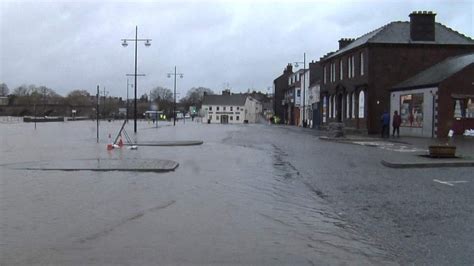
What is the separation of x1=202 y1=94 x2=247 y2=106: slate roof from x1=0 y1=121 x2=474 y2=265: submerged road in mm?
134976

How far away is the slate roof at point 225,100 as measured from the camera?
5945 inches

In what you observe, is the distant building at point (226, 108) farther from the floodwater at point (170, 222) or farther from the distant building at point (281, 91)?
the floodwater at point (170, 222)

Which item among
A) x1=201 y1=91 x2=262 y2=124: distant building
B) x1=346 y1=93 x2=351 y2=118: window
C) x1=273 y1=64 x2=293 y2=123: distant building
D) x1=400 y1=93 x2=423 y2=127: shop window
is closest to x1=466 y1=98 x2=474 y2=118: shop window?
x1=400 y1=93 x2=423 y2=127: shop window

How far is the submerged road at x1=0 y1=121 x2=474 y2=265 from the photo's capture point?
6887 millimetres

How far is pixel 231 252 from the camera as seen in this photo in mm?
6973

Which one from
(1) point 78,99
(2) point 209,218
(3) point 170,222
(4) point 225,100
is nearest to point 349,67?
(2) point 209,218

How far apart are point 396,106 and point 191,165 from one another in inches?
1127

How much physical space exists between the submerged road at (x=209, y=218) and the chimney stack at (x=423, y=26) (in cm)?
3292

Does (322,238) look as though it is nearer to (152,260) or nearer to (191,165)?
(152,260)

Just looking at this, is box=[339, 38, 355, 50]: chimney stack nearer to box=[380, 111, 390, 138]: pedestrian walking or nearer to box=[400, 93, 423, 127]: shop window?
box=[400, 93, 423, 127]: shop window

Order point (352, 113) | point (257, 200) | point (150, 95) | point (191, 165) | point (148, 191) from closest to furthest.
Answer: point (257, 200) < point (148, 191) < point (191, 165) < point (352, 113) < point (150, 95)

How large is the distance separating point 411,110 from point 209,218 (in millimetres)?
33089

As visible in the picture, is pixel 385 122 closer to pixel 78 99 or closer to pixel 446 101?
pixel 446 101

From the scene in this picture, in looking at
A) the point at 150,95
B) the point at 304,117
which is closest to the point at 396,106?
the point at 304,117
